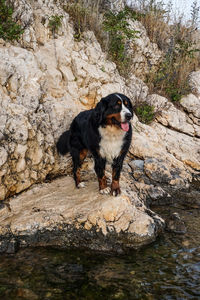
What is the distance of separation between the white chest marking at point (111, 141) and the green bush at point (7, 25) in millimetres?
2328

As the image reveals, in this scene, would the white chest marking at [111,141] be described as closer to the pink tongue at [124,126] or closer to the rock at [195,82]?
the pink tongue at [124,126]

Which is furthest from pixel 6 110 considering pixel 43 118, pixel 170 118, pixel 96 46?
pixel 170 118

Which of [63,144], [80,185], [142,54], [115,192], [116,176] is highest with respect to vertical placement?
[142,54]

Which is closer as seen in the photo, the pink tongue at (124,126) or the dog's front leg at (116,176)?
the pink tongue at (124,126)

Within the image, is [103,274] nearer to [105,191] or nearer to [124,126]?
[105,191]

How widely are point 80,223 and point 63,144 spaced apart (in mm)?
1522

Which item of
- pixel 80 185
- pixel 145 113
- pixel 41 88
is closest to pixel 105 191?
pixel 80 185

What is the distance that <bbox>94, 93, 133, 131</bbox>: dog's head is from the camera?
328cm

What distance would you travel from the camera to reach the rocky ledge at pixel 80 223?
3.08m

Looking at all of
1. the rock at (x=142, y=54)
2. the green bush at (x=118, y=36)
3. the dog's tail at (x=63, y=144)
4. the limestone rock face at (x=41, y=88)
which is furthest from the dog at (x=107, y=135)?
the rock at (x=142, y=54)

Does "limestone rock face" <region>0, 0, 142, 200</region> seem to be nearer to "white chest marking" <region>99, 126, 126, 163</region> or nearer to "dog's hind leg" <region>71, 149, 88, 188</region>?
"dog's hind leg" <region>71, 149, 88, 188</region>

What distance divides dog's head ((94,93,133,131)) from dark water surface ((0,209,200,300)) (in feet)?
5.22

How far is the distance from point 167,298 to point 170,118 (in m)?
5.08

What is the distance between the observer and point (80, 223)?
3.24m
